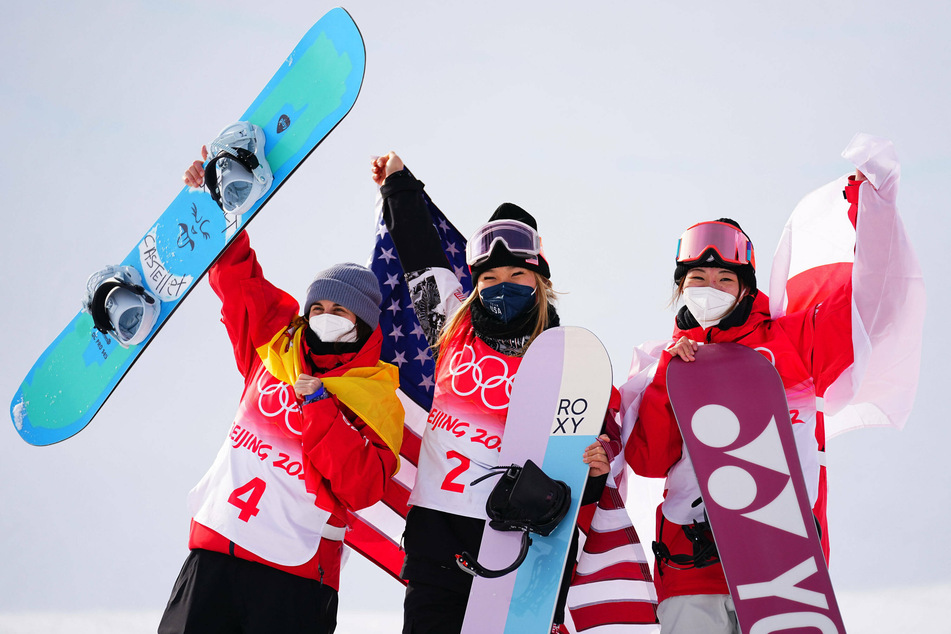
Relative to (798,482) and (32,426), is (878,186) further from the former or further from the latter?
(32,426)

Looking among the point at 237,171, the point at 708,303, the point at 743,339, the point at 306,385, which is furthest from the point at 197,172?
the point at 743,339

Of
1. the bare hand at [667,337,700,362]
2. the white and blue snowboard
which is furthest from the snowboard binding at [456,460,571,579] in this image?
the bare hand at [667,337,700,362]

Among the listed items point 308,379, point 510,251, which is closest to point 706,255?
point 510,251

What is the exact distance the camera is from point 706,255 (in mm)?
2535

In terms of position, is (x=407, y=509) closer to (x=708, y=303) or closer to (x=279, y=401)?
(x=279, y=401)

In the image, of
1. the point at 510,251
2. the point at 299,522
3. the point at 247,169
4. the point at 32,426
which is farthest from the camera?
the point at 32,426

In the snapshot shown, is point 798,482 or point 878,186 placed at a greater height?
point 878,186

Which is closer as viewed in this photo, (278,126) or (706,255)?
(706,255)

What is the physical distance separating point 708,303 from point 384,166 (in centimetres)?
138

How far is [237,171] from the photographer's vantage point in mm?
2922

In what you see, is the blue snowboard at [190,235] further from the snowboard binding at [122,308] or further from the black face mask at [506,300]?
the black face mask at [506,300]

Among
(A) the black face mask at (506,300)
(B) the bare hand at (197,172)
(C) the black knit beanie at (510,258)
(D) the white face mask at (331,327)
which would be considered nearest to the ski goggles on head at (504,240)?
(C) the black knit beanie at (510,258)

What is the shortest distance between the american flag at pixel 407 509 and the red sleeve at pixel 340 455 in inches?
21.6

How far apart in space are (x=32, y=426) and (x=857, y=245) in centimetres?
290
